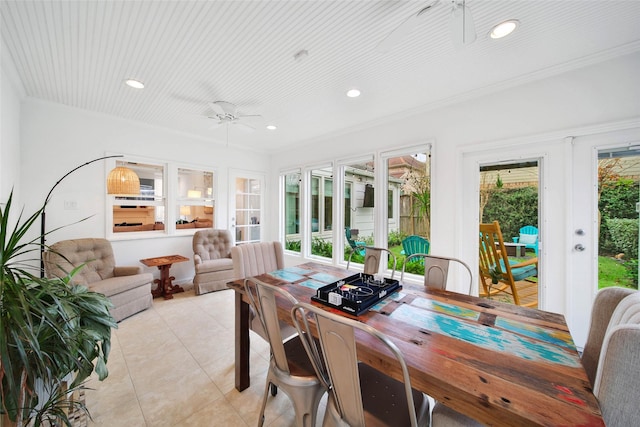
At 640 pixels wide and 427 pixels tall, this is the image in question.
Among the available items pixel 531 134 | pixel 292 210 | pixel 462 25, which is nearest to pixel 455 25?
pixel 462 25

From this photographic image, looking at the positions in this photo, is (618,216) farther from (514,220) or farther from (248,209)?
(248,209)

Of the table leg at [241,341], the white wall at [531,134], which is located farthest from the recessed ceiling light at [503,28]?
the table leg at [241,341]

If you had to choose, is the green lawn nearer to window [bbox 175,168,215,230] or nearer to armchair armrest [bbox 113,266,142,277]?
armchair armrest [bbox 113,266,142,277]

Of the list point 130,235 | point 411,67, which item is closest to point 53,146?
point 130,235

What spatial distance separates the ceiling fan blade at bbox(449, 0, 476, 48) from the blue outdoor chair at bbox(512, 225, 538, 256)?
198 cm

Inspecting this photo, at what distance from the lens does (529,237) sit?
8.22 ft

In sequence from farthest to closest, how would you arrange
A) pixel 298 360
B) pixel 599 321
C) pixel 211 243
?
pixel 211 243 → pixel 298 360 → pixel 599 321

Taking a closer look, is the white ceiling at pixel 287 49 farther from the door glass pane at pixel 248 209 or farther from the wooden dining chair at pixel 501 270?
the door glass pane at pixel 248 209

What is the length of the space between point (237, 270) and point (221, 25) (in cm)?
190

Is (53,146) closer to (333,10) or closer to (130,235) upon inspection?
(130,235)

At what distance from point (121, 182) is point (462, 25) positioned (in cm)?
374

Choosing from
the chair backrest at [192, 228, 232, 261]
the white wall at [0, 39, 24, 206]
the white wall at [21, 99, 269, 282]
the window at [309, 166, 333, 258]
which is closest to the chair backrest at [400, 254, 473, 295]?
the window at [309, 166, 333, 258]

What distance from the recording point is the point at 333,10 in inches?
64.4

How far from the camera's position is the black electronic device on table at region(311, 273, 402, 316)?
1339 millimetres
